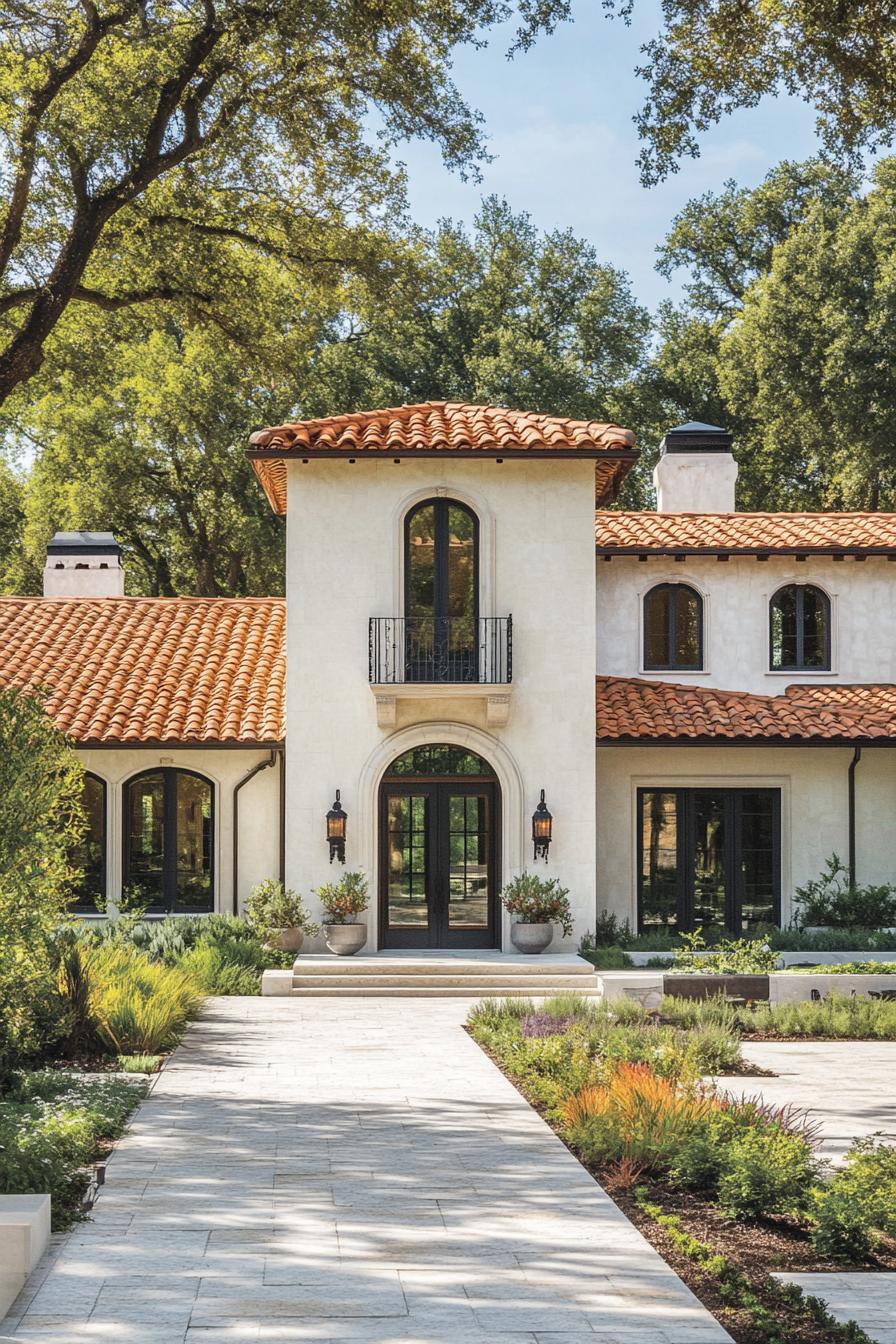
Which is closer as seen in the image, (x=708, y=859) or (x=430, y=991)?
(x=430, y=991)

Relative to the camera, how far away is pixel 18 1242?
674 centimetres

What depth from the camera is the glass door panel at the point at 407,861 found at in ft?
67.3

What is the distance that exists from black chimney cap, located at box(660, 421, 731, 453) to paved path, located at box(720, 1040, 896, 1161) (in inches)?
565

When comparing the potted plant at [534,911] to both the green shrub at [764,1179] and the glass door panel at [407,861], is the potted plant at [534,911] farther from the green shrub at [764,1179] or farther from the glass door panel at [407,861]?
the green shrub at [764,1179]

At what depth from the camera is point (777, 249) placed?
34.3 m

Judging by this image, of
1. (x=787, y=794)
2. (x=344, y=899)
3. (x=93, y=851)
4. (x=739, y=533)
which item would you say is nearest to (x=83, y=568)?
(x=93, y=851)

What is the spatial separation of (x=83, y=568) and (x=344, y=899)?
11989mm

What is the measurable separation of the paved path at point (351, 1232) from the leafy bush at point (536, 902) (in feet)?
23.3

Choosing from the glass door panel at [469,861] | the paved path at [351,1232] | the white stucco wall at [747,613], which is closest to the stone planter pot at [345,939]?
the glass door panel at [469,861]

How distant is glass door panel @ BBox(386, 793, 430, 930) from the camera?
20.5 meters

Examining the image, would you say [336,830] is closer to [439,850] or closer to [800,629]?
[439,850]

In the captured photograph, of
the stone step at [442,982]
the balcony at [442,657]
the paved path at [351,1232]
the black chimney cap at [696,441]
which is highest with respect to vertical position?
the black chimney cap at [696,441]

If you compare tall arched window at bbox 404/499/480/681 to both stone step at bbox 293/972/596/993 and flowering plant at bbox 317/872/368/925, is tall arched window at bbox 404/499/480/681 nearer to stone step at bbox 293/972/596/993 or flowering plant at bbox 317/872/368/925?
flowering plant at bbox 317/872/368/925

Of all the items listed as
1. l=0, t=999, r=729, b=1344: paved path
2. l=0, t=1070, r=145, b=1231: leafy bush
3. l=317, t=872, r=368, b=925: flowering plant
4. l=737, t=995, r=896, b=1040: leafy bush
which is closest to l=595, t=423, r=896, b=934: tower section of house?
l=317, t=872, r=368, b=925: flowering plant
